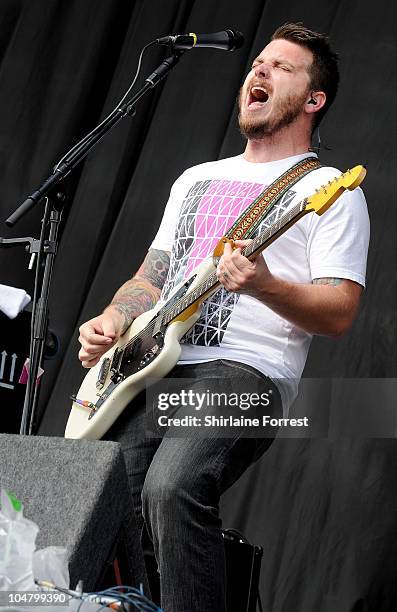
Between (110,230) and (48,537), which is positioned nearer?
(48,537)

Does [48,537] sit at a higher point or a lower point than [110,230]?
lower

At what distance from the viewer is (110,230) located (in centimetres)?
324

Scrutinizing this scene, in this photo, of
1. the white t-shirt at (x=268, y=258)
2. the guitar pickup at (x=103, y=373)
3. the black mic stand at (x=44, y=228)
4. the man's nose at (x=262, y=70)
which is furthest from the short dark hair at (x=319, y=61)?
the guitar pickup at (x=103, y=373)

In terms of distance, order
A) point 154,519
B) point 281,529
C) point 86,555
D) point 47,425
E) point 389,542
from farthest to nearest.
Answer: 1. point 47,425
2. point 281,529
3. point 389,542
4. point 154,519
5. point 86,555

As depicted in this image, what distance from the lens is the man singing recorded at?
5.75 ft

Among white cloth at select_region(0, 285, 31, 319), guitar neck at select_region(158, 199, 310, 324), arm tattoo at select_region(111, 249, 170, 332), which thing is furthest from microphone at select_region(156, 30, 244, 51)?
white cloth at select_region(0, 285, 31, 319)

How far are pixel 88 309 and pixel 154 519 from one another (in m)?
1.45

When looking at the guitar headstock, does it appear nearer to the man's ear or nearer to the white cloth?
the man's ear

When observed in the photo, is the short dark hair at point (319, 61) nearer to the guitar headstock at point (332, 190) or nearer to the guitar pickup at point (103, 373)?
the guitar headstock at point (332, 190)

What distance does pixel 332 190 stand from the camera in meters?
1.84

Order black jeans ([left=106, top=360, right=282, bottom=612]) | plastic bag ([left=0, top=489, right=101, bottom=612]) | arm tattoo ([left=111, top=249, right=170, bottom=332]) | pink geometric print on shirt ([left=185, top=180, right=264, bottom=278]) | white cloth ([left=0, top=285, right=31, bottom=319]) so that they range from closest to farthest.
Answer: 1. plastic bag ([left=0, top=489, right=101, bottom=612])
2. black jeans ([left=106, top=360, right=282, bottom=612])
3. pink geometric print on shirt ([left=185, top=180, right=264, bottom=278])
4. arm tattoo ([left=111, top=249, right=170, bottom=332])
5. white cloth ([left=0, top=285, right=31, bottom=319])

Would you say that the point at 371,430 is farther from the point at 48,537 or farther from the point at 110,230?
the point at 48,537

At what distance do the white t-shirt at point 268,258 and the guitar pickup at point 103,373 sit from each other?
0.68ft

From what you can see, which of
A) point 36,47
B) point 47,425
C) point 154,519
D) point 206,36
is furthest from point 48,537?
point 36,47
